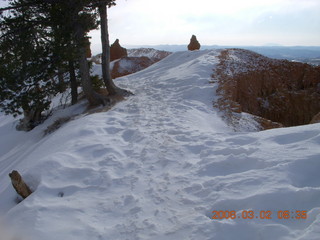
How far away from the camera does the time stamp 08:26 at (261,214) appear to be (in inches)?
105

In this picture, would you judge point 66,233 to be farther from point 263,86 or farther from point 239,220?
point 263,86

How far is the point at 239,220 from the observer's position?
2.83 meters

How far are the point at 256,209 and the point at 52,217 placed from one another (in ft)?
9.55

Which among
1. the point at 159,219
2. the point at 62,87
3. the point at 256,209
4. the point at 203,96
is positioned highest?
the point at 62,87

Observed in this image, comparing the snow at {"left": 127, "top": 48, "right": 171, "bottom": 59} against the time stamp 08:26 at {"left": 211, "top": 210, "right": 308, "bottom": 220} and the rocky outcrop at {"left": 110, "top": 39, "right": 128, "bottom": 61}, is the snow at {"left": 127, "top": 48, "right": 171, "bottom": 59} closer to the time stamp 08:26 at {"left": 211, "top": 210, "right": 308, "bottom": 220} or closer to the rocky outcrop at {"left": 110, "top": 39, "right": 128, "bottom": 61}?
the rocky outcrop at {"left": 110, "top": 39, "right": 128, "bottom": 61}

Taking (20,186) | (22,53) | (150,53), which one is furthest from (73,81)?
(150,53)

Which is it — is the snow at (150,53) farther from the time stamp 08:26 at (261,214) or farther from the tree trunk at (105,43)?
the time stamp 08:26 at (261,214)

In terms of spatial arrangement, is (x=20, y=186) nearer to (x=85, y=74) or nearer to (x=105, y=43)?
(x=85, y=74)

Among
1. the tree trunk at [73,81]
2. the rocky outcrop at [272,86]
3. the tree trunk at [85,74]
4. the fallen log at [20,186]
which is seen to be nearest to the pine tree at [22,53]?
the tree trunk at [85,74]

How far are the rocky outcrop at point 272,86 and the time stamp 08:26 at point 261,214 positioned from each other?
7745 mm

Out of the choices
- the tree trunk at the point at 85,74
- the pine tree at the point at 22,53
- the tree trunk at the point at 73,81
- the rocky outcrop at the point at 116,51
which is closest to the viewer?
the pine tree at the point at 22,53

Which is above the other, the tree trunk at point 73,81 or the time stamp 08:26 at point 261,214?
the tree trunk at point 73,81

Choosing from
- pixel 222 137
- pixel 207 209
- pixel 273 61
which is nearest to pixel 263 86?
pixel 273 61

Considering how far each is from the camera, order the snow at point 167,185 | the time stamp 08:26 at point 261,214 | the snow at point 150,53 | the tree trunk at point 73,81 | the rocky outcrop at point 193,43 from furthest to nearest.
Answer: the snow at point 150,53
the rocky outcrop at point 193,43
the tree trunk at point 73,81
the snow at point 167,185
the time stamp 08:26 at point 261,214
